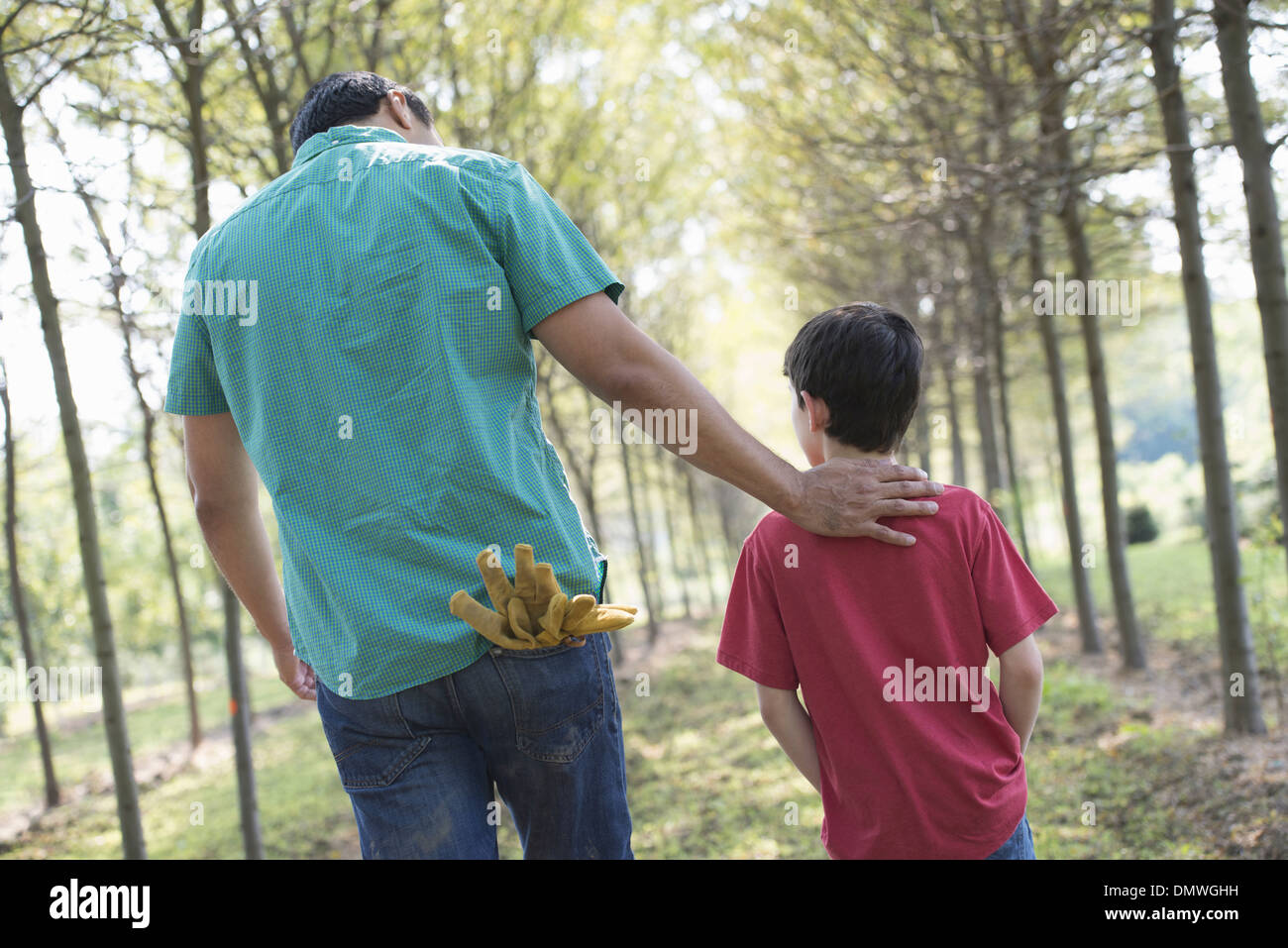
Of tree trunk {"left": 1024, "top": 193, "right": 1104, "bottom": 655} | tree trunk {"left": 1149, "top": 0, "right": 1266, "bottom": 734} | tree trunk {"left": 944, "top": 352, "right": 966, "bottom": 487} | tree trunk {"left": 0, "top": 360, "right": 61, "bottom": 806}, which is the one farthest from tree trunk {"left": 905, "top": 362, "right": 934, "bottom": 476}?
tree trunk {"left": 0, "top": 360, "right": 61, "bottom": 806}

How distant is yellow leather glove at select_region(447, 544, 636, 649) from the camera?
1.56 m

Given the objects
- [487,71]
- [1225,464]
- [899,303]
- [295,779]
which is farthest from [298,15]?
[899,303]

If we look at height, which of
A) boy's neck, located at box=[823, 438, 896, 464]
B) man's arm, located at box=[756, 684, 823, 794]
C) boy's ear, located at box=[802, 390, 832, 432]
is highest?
boy's ear, located at box=[802, 390, 832, 432]

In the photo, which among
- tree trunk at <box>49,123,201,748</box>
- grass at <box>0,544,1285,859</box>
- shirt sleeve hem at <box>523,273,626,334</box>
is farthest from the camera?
tree trunk at <box>49,123,201,748</box>

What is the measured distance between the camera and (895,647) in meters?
1.95

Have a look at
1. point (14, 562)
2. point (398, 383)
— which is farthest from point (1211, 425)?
point (14, 562)

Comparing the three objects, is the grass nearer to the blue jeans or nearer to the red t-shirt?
the blue jeans

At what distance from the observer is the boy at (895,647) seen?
6.30ft

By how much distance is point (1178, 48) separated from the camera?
6.99m

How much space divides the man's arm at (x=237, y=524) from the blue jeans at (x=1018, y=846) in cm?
145

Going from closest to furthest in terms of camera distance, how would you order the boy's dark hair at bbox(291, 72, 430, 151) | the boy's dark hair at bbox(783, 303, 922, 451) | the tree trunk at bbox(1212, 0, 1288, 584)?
the boy's dark hair at bbox(291, 72, 430, 151), the boy's dark hair at bbox(783, 303, 922, 451), the tree trunk at bbox(1212, 0, 1288, 584)

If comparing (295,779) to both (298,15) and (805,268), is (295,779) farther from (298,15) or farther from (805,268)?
(805,268)

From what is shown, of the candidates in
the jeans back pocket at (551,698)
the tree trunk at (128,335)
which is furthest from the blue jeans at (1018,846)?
the tree trunk at (128,335)

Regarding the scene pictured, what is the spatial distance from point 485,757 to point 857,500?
839mm
